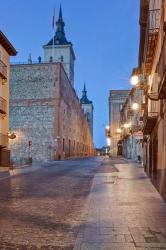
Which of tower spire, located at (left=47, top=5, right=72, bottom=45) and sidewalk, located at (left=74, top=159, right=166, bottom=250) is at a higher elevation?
tower spire, located at (left=47, top=5, right=72, bottom=45)

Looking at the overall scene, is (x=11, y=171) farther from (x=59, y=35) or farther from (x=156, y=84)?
(x=59, y=35)

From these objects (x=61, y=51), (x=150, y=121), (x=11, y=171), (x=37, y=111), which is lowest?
(x=11, y=171)

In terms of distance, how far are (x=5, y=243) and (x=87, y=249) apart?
5.05ft

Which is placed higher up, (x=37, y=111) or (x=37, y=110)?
(x=37, y=110)

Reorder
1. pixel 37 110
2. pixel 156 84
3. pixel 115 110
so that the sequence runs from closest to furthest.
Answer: pixel 156 84 < pixel 37 110 < pixel 115 110

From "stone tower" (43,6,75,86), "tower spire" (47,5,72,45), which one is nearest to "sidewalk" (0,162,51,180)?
"stone tower" (43,6,75,86)

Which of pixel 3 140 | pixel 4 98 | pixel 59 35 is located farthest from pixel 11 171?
pixel 59 35

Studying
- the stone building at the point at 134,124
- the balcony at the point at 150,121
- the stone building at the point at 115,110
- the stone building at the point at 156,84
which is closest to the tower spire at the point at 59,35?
the stone building at the point at 115,110

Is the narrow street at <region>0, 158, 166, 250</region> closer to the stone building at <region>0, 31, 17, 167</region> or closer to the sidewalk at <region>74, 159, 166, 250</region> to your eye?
the sidewalk at <region>74, 159, 166, 250</region>

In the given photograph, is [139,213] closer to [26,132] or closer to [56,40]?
[26,132]

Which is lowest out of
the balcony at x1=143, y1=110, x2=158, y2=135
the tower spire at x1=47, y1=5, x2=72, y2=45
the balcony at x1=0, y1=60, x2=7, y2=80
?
the balcony at x1=143, y1=110, x2=158, y2=135

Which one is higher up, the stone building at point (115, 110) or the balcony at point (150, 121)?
the stone building at point (115, 110)

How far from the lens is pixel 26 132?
54469 millimetres

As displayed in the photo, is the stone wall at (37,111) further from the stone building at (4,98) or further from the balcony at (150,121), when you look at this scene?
the balcony at (150,121)
